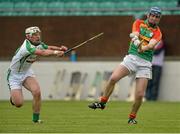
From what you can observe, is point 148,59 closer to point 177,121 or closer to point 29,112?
point 177,121

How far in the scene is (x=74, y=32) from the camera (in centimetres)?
2969

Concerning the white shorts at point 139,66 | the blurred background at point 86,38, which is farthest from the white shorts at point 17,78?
the blurred background at point 86,38

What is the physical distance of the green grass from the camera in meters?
15.8

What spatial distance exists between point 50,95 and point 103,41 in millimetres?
2595

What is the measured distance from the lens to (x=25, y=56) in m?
18.0

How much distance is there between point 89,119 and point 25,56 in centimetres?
206

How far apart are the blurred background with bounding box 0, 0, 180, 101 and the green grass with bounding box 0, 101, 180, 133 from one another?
3.73 m

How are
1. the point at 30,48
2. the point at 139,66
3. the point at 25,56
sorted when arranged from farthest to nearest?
the point at 25,56
the point at 30,48
the point at 139,66

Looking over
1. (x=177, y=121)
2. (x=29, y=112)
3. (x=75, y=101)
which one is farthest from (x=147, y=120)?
(x=75, y=101)

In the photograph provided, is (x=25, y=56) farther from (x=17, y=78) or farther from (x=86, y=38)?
(x=86, y=38)

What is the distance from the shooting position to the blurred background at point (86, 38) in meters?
28.6

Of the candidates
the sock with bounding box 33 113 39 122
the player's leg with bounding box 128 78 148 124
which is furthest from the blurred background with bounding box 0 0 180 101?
the sock with bounding box 33 113 39 122

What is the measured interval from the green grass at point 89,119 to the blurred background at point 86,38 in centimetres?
373

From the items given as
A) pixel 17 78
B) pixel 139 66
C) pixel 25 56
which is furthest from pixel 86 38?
pixel 139 66
